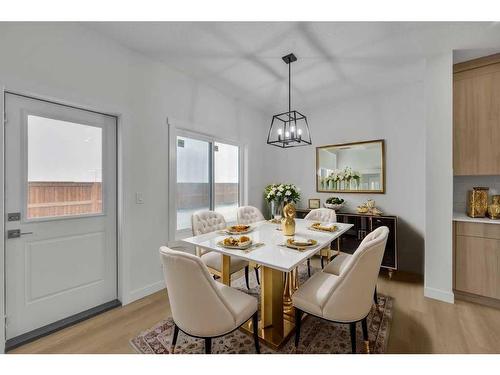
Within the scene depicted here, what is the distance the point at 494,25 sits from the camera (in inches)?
78.3

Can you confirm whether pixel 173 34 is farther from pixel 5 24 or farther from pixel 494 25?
pixel 494 25

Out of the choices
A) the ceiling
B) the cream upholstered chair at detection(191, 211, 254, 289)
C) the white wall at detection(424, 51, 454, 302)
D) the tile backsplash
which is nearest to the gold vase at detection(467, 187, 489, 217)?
the tile backsplash

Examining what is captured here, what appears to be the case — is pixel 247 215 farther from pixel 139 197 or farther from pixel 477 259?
pixel 477 259

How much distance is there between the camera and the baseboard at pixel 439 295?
2395 mm

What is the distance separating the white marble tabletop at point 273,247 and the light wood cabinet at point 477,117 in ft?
5.25

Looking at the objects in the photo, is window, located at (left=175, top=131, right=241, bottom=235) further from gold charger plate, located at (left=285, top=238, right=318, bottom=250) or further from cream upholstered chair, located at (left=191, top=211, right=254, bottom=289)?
gold charger plate, located at (left=285, top=238, right=318, bottom=250)

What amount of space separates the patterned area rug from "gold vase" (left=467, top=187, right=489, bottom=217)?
166 cm

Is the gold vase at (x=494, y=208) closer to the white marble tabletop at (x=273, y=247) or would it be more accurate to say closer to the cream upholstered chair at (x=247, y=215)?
the white marble tabletop at (x=273, y=247)

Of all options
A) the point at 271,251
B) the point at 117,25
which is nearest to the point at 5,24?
the point at 117,25

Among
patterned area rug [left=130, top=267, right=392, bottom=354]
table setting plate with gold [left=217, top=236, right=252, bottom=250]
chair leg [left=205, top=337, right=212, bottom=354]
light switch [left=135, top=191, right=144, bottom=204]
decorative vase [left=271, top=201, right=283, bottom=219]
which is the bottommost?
patterned area rug [left=130, top=267, right=392, bottom=354]

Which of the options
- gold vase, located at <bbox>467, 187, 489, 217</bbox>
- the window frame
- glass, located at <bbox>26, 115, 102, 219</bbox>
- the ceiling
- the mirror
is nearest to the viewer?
glass, located at <bbox>26, 115, 102, 219</bbox>

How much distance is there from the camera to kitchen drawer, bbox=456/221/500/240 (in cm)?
227

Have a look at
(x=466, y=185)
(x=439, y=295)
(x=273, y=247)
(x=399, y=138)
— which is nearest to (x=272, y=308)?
(x=273, y=247)

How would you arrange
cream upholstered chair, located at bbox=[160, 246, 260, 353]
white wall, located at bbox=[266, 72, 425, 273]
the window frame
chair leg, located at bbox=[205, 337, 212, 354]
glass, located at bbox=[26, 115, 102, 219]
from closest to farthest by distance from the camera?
cream upholstered chair, located at bbox=[160, 246, 260, 353] < chair leg, located at bbox=[205, 337, 212, 354] < glass, located at bbox=[26, 115, 102, 219] < the window frame < white wall, located at bbox=[266, 72, 425, 273]
